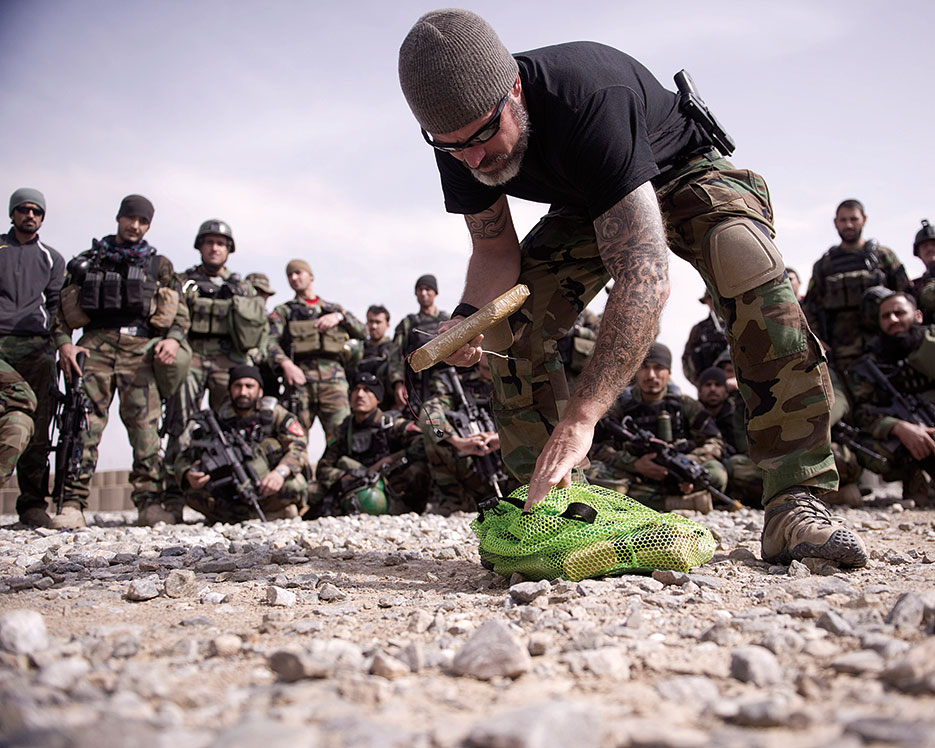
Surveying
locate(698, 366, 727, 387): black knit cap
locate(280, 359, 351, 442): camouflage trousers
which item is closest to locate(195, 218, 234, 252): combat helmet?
locate(280, 359, 351, 442): camouflage trousers

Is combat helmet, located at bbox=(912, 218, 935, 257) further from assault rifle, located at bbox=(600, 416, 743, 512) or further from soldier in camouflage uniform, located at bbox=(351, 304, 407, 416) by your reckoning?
soldier in camouflage uniform, located at bbox=(351, 304, 407, 416)

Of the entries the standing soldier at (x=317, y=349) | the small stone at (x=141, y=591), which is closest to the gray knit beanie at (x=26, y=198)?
the standing soldier at (x=317, y=349)

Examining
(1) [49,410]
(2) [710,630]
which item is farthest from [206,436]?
(2) [710,630]

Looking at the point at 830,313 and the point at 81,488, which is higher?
the point at 830,313

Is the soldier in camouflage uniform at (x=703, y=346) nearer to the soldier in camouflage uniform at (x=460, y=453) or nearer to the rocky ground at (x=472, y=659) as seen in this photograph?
the soldier in camouflage uniform at (x=460, y=453)

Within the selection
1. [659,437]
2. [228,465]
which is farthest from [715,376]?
[228,465]

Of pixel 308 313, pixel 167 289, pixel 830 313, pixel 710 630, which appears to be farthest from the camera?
pixel 308 313

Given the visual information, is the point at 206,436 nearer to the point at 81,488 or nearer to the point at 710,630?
the point at 81,488

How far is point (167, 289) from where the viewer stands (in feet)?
21.9

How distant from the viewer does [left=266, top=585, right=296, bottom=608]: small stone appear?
220 cm

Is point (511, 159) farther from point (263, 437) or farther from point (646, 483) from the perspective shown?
point (263, 437)

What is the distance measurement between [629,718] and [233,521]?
19.6ft

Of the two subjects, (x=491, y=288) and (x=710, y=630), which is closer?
(x=710, y=630)

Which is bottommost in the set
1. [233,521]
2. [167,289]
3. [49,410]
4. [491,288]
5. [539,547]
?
[233,521]
